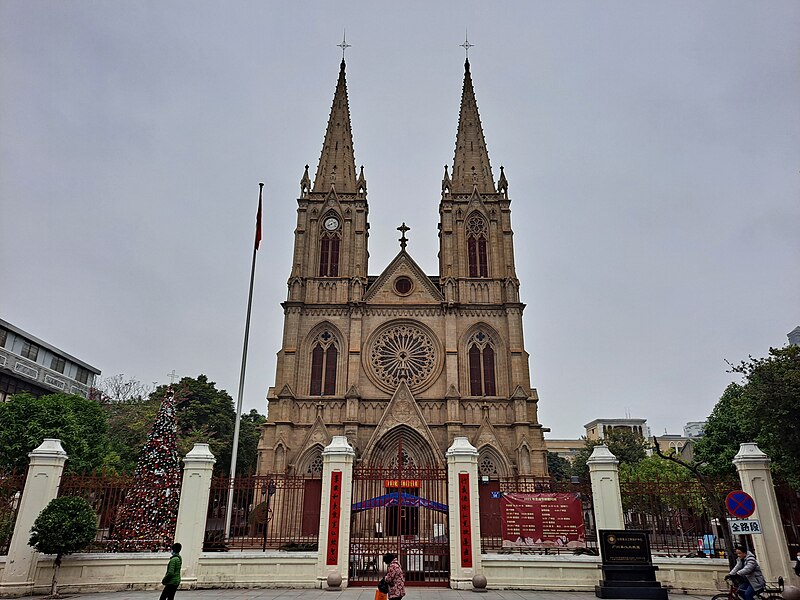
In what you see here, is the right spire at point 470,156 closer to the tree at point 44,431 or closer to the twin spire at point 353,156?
the twin spire at point 353,156

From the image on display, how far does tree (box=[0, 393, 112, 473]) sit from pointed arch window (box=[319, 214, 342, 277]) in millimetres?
16431

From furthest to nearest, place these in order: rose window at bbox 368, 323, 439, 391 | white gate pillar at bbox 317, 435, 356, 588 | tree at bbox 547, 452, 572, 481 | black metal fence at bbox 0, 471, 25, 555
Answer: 1. tree at bbox 547, 452, 572, 481
2. rose window at bbox 368, 323, 439, 391
3. black metal fence at bbox 0, 471, 25, 555
4. white gate pillar at bbox 317, 435, 356, 588

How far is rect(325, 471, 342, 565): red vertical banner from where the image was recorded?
44.5 feet

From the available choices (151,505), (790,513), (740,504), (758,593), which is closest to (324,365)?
(151,505)

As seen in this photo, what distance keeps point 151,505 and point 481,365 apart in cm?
2187

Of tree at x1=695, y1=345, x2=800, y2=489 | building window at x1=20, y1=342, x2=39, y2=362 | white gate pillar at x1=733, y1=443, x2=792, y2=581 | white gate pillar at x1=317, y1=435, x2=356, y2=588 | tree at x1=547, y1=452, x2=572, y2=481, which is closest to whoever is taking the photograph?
A: white gate pillar at x1=733, y1=443, x2=792, y2=581

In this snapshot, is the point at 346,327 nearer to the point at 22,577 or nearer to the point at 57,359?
the point at 22,577

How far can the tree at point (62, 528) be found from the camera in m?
12.6

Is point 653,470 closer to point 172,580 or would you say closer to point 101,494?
point 101,494

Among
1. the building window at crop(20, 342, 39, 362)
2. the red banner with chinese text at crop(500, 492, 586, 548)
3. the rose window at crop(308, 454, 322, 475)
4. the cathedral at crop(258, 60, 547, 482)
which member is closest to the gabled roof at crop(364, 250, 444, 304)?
the cathedral at crop(258, 60, 547, 482)

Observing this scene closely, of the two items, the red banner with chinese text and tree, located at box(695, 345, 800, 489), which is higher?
tree, located at box(695, 345, 800, 489)

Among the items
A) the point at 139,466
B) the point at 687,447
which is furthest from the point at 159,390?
the point at 687,447

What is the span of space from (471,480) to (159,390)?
127ft

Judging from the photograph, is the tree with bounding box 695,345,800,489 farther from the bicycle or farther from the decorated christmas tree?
the decorated christmas tree
